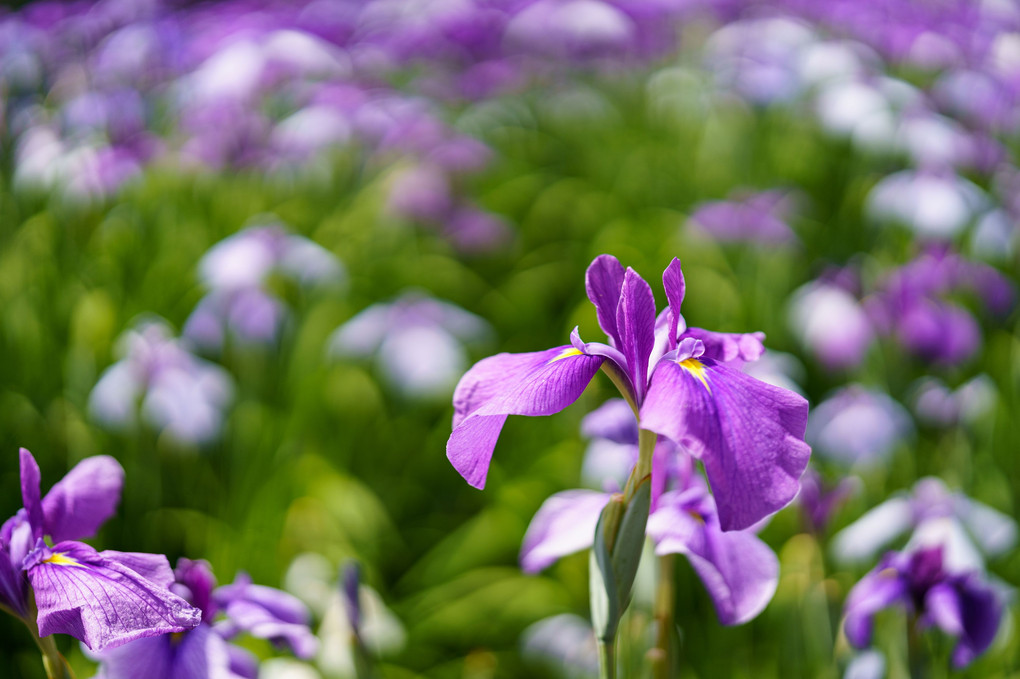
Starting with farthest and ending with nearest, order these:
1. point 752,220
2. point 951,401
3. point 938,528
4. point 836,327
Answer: point 752,220, point 836,327, point 951,401, point 938,528

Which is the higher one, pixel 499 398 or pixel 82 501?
pixel 499 398

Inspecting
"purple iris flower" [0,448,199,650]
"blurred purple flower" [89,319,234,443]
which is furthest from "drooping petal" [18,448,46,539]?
"blurred purple flower" [89,319,234,443]

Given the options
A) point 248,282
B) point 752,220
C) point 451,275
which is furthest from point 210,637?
point 752,220

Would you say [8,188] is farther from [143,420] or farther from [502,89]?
[502,89]

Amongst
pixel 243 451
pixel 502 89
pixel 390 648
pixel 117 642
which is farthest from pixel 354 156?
pixel 117 642

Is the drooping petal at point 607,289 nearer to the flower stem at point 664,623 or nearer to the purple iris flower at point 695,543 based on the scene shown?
the purple iris flower at point 695,543

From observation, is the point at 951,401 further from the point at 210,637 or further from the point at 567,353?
the point at 210,637

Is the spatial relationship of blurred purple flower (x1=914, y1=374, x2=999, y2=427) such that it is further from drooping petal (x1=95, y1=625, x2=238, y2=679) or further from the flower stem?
drooping petal (x1=95, y1=625, x2=238, y2=679)
